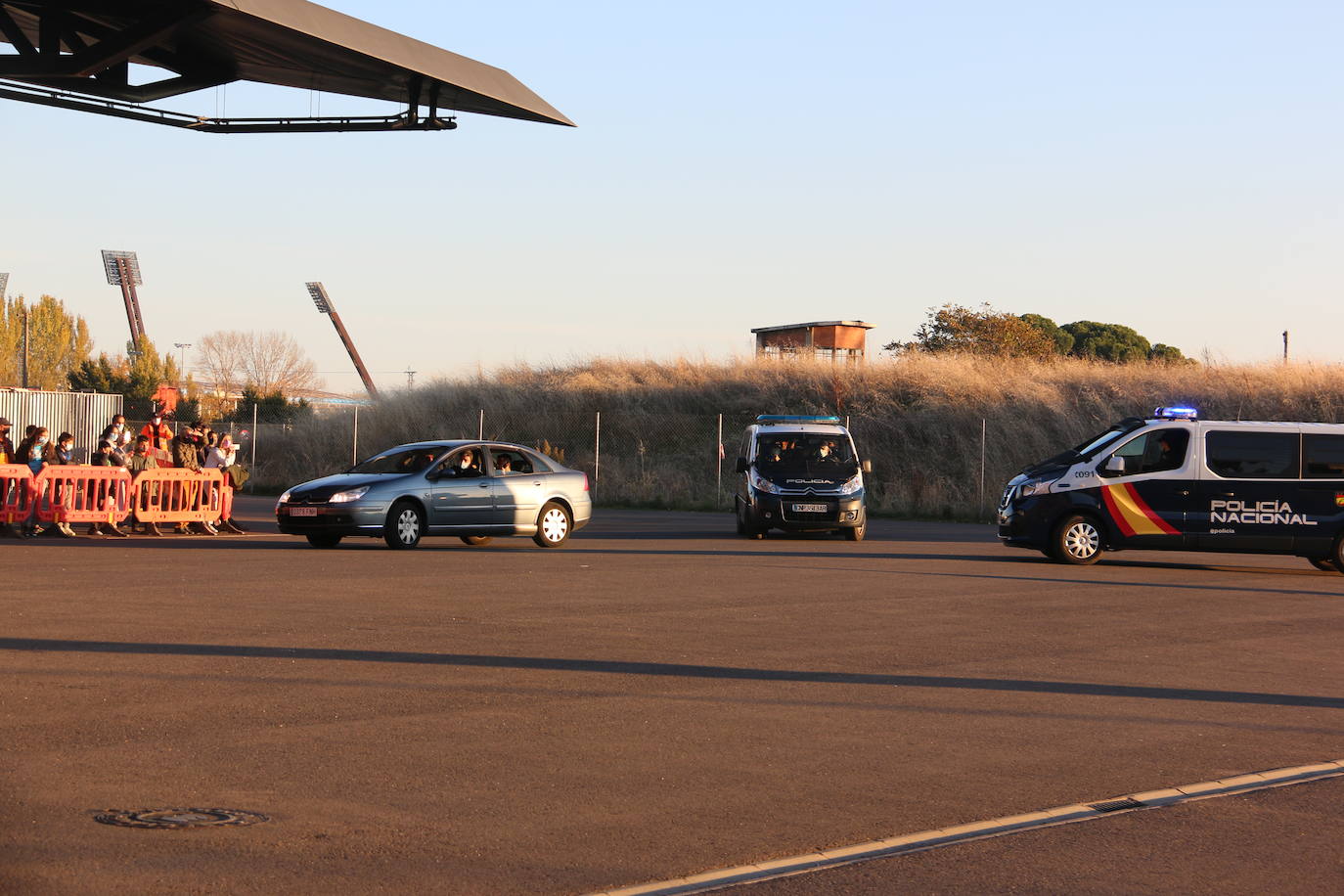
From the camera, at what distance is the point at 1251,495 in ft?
66.7

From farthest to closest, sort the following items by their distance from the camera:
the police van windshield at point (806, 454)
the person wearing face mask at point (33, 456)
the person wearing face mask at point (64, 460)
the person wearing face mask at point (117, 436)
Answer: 1. the police van windshield at point (806, 454)
2. the person wearing face mask at point (117, 436)
3. the person wearing face mask at point (64, 460)
4. the person wearing face mask at point (33, 456)

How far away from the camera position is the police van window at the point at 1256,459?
20422 mm

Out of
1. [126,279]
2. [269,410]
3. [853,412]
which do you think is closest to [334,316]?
[126,279]

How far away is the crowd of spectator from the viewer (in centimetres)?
2288

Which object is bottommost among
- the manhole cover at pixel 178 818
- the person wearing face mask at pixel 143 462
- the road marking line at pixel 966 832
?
the road marking line at pixel 966 832

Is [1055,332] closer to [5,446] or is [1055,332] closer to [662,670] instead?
[5,446]

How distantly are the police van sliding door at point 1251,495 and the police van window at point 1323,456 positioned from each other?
0.44 ft

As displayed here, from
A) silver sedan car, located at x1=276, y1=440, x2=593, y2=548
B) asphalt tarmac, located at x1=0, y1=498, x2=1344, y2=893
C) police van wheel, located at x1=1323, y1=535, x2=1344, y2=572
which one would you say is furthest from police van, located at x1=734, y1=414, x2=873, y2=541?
asphalt tarmac, located at x1=0, y1=498, x2=1344, y2=893

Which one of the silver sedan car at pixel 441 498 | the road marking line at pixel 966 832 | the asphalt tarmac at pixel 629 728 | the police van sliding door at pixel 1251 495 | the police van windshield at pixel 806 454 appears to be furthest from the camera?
the police van windshield at pixel 806 454

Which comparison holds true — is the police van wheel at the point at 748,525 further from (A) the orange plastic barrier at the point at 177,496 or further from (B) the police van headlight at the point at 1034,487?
(A) the orange plastic barrier at the point at 177,496

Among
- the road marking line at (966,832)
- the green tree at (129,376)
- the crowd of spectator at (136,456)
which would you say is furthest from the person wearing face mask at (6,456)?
the green tree at (129,376)

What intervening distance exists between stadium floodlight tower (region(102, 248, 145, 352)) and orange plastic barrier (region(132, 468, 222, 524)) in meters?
94.5

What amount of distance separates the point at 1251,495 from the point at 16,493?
17.8 m

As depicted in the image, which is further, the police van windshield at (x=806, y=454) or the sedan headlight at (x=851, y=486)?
the police van windshield at (x=806, y=454)
